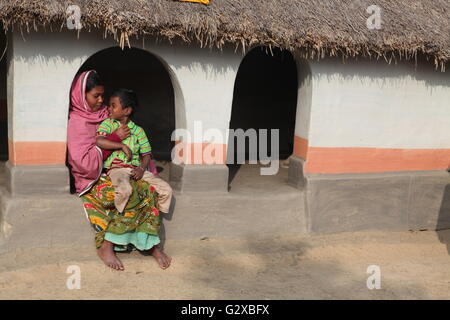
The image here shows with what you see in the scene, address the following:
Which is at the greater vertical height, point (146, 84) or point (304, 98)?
point (304, 98)

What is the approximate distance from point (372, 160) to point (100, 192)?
9.98 feet

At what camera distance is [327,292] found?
545 centimetres

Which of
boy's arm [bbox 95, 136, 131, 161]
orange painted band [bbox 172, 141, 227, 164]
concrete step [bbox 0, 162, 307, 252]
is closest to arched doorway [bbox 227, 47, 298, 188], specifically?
concrete step [bbox 0, 162, 307, 252]

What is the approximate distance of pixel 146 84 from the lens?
8508 mm

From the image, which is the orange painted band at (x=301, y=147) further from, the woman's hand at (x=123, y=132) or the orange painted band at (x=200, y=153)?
the woman's hand at (x=123, y=132)

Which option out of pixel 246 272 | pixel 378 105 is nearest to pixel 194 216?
pixel 246 272

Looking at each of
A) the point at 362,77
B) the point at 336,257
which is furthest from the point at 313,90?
the point at 336,257

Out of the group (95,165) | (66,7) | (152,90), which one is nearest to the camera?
(66,7)

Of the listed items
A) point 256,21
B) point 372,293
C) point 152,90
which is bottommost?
point 372,293

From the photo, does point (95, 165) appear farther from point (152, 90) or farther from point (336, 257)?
point (152, 90)

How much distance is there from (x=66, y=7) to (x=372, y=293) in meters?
3.56

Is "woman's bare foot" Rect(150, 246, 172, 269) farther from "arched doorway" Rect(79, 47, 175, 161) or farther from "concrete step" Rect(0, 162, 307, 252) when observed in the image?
"arched doorway" Rect(79, 47, 175, 161)

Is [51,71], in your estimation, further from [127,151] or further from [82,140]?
[127,151]

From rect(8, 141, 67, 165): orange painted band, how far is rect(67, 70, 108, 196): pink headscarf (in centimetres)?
12
